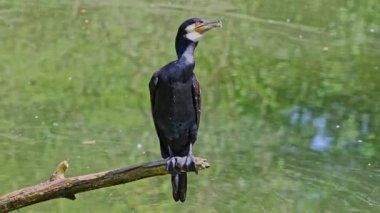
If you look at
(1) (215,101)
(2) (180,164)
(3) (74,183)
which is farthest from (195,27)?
(1) (215,101)

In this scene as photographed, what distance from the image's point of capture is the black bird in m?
3.54

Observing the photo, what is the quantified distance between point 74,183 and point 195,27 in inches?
31.8

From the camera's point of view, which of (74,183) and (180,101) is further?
(180,101)

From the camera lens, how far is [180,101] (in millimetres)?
3609

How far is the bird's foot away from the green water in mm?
1578

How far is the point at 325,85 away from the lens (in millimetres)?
7887

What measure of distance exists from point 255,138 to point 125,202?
1553 mm

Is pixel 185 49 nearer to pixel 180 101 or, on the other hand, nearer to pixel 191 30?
pixel 191 30

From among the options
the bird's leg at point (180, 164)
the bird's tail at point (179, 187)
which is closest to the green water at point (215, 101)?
the bird's tail at point (179, 187)

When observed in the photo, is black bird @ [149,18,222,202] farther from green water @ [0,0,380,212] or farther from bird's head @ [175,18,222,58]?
green water @ [0,0,380,212]

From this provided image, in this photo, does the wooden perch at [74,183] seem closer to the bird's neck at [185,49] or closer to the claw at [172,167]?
the claw at [172,167]

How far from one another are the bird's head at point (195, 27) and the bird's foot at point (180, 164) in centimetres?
50

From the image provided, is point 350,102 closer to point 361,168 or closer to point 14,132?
point 361,168

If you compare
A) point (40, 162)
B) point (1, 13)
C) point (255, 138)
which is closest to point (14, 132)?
point (40, 162)
